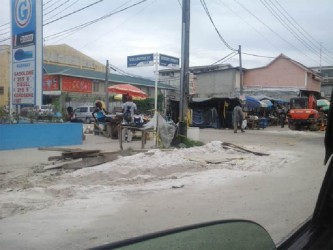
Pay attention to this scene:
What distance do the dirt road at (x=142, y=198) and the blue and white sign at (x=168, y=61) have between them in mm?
5245

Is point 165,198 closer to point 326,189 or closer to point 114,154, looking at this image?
point 114,154

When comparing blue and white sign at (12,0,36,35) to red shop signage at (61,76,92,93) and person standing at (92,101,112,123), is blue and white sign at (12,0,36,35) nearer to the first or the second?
person standing at (92,101,112,123)

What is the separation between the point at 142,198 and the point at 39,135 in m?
8.20

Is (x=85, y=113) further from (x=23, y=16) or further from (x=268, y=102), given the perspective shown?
(x=23, y=16)

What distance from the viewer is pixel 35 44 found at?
15.2m

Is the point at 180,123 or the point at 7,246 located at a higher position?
the point at 180,123

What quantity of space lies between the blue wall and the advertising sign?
53.7 inches

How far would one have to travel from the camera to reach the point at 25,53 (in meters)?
15.6

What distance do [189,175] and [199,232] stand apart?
7.69 m

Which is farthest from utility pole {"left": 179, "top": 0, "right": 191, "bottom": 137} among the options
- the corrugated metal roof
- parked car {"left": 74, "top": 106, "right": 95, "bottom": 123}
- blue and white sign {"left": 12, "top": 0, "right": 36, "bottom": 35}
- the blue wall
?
the corrugated metal roof

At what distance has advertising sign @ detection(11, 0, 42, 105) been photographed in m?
15.2

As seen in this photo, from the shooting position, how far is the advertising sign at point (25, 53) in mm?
15203

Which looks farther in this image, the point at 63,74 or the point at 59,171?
the point at 63,74

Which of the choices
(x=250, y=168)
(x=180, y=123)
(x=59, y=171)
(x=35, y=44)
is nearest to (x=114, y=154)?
(x=59, y=171)
